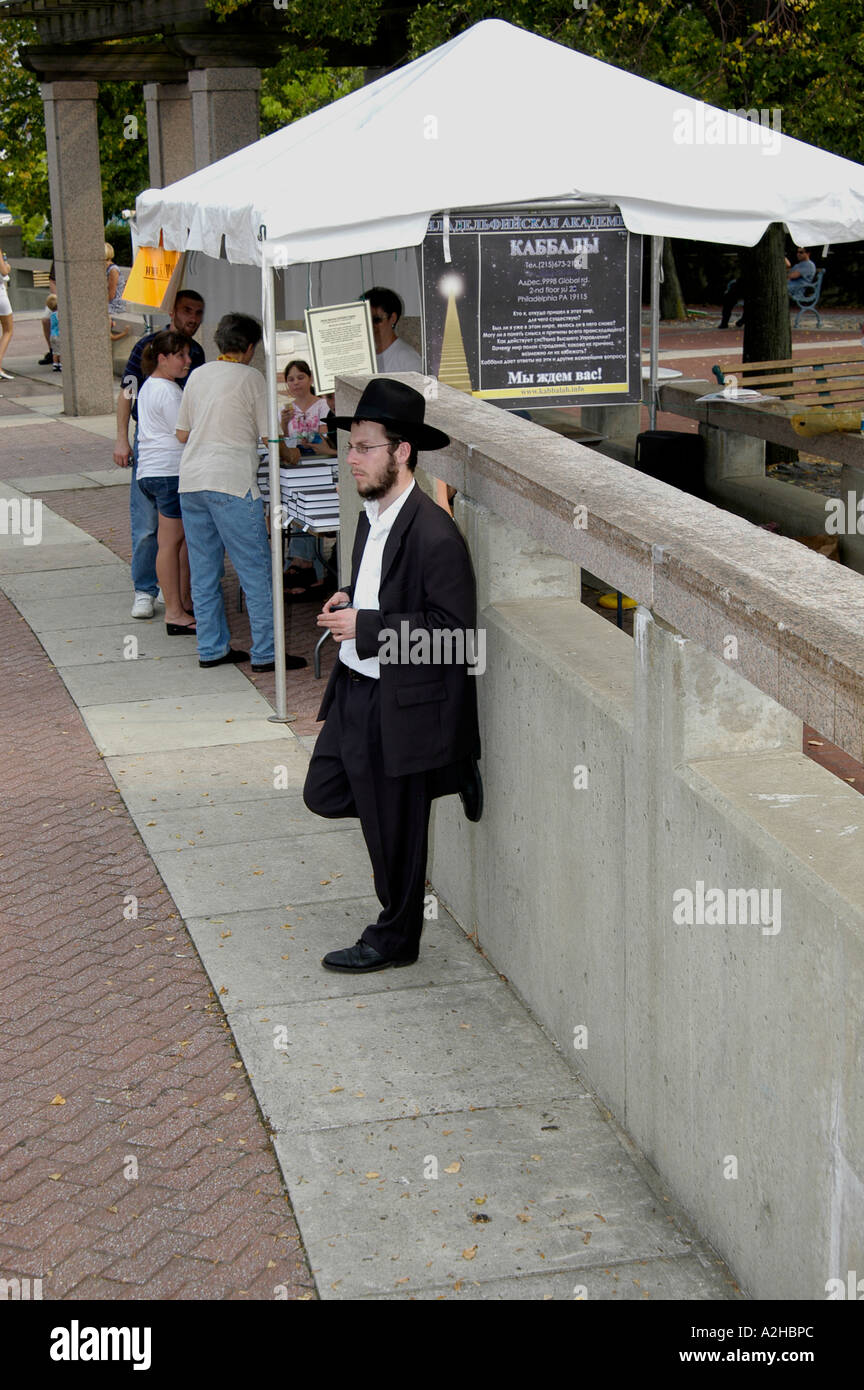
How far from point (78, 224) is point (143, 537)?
10924mm

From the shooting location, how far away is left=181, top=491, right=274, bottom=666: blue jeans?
949 centimetres

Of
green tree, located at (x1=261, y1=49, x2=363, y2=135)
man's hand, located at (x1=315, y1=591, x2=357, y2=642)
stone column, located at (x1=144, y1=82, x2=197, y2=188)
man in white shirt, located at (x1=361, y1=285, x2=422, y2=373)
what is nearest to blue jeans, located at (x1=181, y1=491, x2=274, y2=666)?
man in white shirt, located at (x1=361, y1=285, x2=422, y2=373)

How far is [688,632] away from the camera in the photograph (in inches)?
158

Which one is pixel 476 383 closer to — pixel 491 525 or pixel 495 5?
pixel 491 525

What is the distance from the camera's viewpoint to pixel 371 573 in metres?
5.68

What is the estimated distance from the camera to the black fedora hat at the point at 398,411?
17.9 ft

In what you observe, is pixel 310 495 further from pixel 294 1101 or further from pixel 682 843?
pixel 682 843

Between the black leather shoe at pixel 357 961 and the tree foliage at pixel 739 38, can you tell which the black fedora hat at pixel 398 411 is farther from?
the tree foliage at pixel 739 38

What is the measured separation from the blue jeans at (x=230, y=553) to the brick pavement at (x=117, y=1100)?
2.37m

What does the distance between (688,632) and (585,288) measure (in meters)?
5.82
